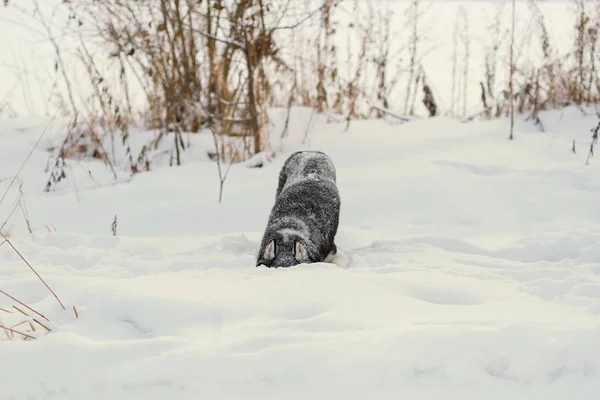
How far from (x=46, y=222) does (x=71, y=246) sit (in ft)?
3.16

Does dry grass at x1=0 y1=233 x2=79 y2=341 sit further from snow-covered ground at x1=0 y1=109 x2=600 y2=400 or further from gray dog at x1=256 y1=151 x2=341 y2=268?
gray dog at x1=256 y1=151 x2=341 y2=268

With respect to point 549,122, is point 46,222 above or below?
below

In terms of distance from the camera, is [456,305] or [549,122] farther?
[549,122]

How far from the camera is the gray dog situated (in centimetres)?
259

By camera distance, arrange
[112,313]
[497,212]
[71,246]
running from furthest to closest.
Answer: [497,212] < [71,246] < [112,313]

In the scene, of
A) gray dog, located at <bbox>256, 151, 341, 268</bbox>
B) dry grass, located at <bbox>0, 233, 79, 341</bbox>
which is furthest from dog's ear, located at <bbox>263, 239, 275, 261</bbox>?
dry grass, located at <bbox>0, 233, 79, 341</bbox>

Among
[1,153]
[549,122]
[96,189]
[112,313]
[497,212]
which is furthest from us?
[549,122]

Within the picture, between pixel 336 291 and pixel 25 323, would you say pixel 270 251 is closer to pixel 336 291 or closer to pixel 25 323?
pixel 336 291

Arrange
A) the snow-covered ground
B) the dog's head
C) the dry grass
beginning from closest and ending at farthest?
the snow-covered ground
the dry grass
the dog's head

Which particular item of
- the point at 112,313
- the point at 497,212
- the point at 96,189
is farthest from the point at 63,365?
the point at 96,189

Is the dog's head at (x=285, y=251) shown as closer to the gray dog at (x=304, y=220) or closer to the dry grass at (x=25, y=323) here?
the gray dog at (x=304, y=220)

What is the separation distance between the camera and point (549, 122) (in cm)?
583

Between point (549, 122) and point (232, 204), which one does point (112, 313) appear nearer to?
point (232, 204)

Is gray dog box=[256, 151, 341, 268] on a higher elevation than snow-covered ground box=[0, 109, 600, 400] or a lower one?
higher
